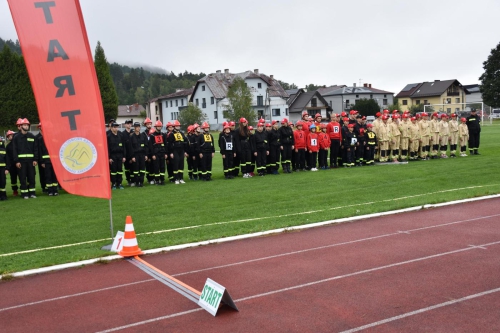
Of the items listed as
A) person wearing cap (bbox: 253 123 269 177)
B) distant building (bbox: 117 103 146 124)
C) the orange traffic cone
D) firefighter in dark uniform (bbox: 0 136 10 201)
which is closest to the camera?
the orange traffic cone

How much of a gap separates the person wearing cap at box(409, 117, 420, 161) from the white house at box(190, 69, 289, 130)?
62.4 meters

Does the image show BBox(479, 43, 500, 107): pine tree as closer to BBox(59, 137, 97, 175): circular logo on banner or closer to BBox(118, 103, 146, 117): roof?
BBox(118, 103, 146, 117): roof

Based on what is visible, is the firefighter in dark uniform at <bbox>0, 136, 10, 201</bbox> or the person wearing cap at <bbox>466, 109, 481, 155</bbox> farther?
the person wearing cap at <bbox>466, 109, 481, 155</bbox>

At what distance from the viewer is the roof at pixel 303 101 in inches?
3824

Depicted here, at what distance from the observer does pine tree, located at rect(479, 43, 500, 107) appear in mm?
76750

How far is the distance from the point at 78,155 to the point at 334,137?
1373 centimetres

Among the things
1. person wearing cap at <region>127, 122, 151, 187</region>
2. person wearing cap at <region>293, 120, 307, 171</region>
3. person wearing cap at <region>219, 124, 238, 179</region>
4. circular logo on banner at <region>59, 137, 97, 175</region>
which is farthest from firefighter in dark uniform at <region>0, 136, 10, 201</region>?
person wearing cap at <region>293, 120, 307, 171</region>

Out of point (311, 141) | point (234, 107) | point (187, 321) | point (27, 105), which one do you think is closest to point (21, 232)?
point (187, 321)

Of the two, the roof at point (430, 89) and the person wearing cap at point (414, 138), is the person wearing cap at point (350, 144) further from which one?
the roof at point (430, 89)

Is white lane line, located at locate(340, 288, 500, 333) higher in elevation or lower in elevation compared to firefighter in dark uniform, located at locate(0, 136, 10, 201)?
lower

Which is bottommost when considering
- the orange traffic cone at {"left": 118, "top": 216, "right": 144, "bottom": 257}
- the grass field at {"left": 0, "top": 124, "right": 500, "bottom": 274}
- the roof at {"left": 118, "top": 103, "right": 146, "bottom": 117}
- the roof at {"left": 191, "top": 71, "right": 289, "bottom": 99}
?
the grass field at {"left": 0, "top": 124, "right": 500, "bottom": 274}

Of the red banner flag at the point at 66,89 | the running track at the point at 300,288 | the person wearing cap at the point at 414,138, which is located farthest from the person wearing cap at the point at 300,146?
the red banner flag at the point at 66,89

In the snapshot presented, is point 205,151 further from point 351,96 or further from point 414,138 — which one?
point 351,96

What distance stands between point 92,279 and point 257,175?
40.0ft
